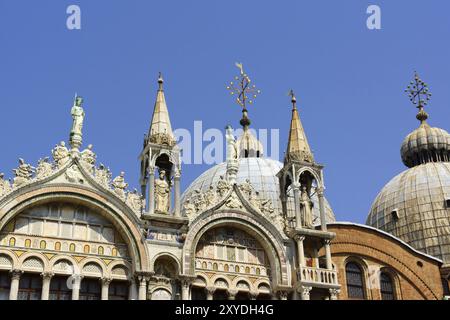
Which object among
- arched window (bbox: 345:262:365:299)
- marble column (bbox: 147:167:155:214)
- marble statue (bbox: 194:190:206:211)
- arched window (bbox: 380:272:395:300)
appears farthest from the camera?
arched window (bbox: 380:272:395:300)

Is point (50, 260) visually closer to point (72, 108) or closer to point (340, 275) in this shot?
point (72, 108)

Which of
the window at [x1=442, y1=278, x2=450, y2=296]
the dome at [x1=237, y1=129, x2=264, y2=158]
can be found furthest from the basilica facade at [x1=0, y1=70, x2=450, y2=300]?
the dome at [x1=237, y1=129, x2=264, y2=158]

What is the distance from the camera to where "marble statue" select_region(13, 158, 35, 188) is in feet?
90.8

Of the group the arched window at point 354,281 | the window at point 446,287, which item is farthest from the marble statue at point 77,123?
the window at point 446,287

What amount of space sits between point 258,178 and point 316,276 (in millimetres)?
21145

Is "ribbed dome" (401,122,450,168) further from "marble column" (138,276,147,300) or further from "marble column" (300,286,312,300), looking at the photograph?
"marble column" (138,276,147,300)

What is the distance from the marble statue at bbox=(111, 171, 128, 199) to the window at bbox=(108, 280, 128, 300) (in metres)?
3.21

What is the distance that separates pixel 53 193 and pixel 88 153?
2.17 metres

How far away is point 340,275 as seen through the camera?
38688mm

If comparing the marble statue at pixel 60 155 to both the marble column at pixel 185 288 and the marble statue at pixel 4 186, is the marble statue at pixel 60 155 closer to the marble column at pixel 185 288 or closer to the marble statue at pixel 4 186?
the marble statue at pixel 4 186

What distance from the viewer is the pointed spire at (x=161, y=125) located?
31.0m

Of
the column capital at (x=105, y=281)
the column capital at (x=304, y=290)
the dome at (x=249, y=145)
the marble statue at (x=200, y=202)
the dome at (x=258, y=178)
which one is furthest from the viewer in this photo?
the dome at (x=249, y=145)

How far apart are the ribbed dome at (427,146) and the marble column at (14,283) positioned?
148 feet

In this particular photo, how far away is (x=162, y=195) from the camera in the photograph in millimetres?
30438
